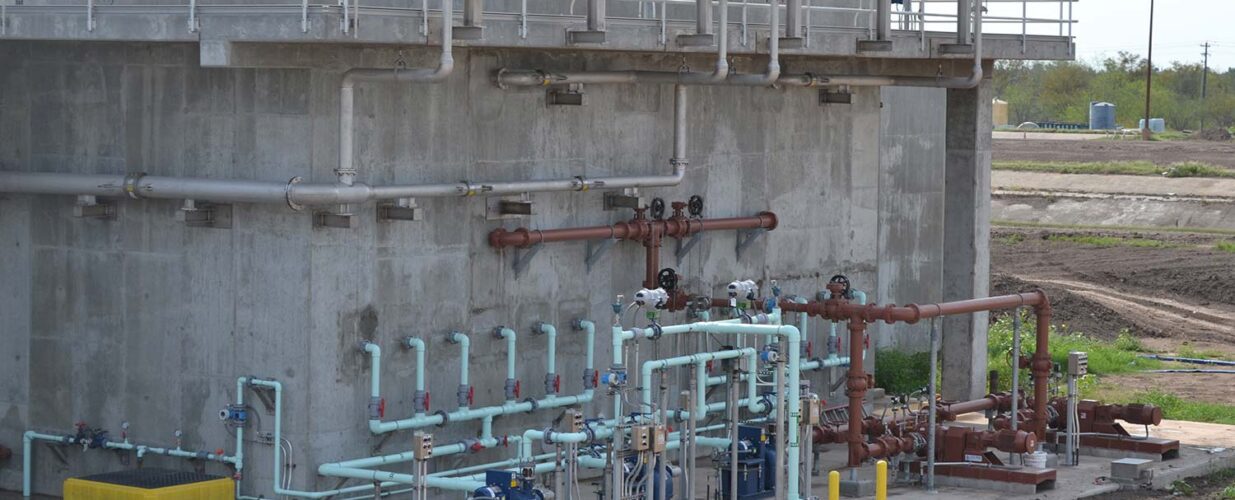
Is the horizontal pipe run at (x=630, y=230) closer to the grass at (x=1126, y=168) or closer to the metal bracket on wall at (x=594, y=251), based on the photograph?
the metal bracket on wall at (x=594, y=251)

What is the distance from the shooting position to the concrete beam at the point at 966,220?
26.6 metres

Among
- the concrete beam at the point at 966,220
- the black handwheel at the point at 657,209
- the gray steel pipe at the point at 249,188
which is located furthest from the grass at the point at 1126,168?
the gray steel pipe at the point at 249,188

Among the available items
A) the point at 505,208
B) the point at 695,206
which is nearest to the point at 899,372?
the point at 695,206

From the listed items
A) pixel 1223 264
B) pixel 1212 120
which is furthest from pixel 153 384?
pixel 1212 120

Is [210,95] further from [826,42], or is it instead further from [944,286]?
[944,286]

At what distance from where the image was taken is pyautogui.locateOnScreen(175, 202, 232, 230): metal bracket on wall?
1903cm

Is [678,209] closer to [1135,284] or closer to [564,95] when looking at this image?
[564,95]

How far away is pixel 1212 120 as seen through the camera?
111000 mm

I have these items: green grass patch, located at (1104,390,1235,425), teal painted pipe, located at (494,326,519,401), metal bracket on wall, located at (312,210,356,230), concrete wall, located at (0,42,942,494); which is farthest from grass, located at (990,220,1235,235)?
metal bracket on wall, located at (312,210,356,230)

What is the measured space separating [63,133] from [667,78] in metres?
6.13

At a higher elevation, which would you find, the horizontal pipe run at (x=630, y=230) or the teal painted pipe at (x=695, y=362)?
the horizontal pipe run at (x=630, y=230)

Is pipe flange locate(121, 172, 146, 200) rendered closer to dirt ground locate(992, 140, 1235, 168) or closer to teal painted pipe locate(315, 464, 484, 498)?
teal painted pipe locate(315, 464, 484, 498)

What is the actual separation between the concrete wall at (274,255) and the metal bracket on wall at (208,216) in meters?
0.13

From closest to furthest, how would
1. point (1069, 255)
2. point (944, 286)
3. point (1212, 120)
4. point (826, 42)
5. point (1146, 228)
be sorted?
point (826, 42) < point (944, 286) < point (1069, 255) < point (1146, 228) < point (1212, 120)
